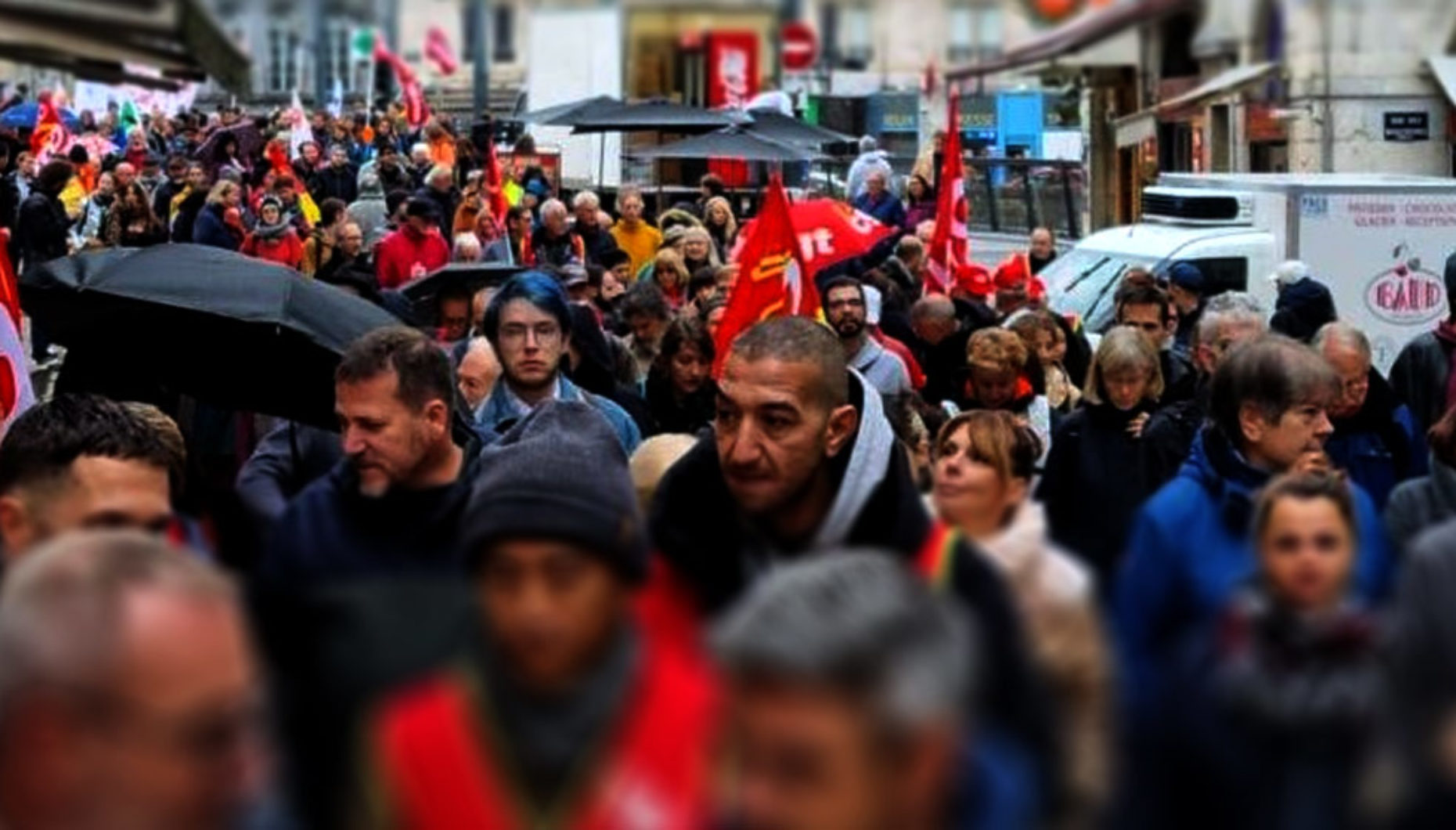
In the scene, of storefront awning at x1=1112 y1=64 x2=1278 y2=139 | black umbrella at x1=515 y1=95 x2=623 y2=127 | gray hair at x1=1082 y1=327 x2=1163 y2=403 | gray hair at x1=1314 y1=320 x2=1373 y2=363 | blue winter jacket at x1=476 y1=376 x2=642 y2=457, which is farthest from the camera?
black umbrella at x1=515 y1=95 x2=623 y2=127

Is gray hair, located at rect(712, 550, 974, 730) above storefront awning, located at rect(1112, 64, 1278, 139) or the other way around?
the other way around

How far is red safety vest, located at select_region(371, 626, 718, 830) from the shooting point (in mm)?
3619

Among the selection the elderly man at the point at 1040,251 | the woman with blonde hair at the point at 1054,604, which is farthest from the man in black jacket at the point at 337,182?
the woman with blonde hair at the point at 1054,604

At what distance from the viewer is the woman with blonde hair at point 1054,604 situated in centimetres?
380

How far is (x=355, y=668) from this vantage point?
3.89 metres

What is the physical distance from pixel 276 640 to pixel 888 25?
1.68m

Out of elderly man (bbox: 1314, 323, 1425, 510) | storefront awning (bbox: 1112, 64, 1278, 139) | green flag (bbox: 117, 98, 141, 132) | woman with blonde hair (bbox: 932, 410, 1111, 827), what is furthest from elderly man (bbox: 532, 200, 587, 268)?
green flag (bbox: 117, 98, 141, 132)

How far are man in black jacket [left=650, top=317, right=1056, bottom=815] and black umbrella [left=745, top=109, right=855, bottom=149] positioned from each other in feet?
63.7

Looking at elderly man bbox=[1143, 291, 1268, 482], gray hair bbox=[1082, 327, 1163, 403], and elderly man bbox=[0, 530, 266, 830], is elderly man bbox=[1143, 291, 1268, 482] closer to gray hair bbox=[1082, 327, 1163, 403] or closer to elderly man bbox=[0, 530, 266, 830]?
gray hair bbox=[1082, 327, 1163, 403]

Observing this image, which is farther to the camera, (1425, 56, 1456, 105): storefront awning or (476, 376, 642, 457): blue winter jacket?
(476, 376, 642, 457): blue winter jacket

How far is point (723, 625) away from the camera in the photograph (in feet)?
12.0

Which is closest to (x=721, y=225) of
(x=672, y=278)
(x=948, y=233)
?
(x=672, y=278)

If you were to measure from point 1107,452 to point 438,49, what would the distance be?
445cm

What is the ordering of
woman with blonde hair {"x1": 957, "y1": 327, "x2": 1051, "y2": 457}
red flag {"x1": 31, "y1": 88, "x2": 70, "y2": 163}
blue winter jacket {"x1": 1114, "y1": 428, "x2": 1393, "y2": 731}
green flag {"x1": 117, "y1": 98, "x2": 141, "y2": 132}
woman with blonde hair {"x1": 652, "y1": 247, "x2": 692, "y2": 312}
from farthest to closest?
green flag {"x1": 117, "y1": 98, "x2": 141, "y2": 132} → red flag {"x1": 31, "y1": 88, "x2": 70, "y2": 163} → woman with blonde hair {"x1": 652, "y1": 247, "x2": 692, "y2": 312} → woman with blonde hair {"x1": 957, "y1": 327, "x2": 1051, "y2": 457} → blue winter jacket {"x1": 1114, "y1": 428, "x2": 1393, "y2": 731}
